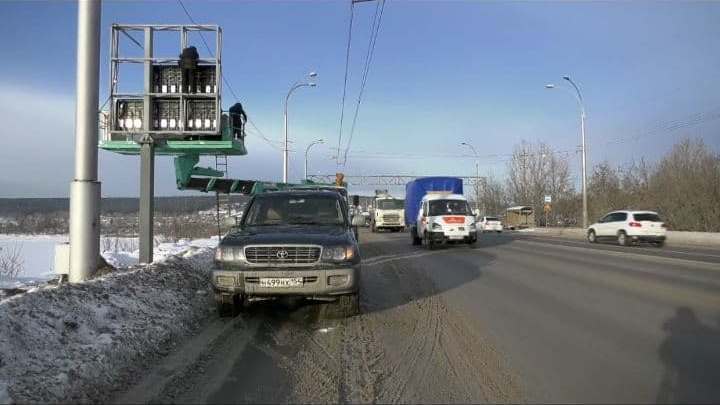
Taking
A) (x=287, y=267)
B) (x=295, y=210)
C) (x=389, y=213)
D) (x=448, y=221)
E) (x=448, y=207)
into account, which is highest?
(x=389, y=213)

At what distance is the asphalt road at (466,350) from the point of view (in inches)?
195

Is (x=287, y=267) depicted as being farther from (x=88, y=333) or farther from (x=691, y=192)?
(x=691, y=192)

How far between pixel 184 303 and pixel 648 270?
1173 cm

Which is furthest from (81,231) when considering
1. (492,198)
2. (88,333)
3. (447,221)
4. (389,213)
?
(492,198)

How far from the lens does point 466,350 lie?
21.0 ft

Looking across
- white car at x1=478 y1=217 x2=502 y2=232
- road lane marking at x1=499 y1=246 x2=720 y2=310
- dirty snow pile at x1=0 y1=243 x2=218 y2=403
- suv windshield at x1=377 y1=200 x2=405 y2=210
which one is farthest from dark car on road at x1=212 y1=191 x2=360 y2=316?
white car at x1=478 y1=217 x2=502 y2=232

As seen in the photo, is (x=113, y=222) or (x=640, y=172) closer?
(x=113, y=222)

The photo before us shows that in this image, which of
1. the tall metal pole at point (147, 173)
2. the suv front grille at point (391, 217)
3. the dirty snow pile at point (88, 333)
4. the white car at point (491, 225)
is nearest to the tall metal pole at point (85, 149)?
the dirty snow pile at point (88, 333)

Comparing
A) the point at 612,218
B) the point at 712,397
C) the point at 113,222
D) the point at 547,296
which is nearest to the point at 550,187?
the point at 612,218

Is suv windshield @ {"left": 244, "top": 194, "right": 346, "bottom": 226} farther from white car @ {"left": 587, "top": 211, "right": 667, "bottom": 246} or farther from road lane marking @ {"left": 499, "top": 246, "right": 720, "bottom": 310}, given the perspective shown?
white car @ {"left": 587, "top": 211, "right": 667, "bottom": 246}

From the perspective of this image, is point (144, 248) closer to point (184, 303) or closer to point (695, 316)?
point (184, 303)

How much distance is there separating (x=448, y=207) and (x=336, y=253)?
16.3 metres

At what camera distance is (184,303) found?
8.73 m

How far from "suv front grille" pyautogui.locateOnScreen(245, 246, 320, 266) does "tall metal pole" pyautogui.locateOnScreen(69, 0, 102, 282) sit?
335 centimetres
